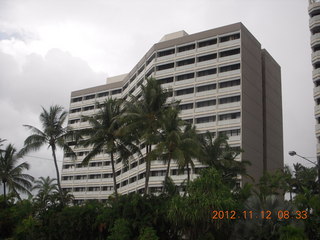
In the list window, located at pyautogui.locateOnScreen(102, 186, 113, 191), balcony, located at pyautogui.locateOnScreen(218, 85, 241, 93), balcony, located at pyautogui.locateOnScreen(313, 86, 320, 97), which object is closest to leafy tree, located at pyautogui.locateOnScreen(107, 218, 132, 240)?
balcony, located at pyautogui.locateOnScreen(313, 86, 320, 97)

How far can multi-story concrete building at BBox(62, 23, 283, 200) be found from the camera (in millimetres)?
66250

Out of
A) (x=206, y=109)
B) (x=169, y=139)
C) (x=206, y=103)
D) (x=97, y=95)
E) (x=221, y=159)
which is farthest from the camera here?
(x=97, y=95)

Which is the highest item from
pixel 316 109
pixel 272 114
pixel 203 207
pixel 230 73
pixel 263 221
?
pixel 230 73

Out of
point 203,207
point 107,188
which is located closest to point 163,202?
point 203,207

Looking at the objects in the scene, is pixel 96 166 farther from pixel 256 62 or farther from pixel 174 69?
pixel 256 62

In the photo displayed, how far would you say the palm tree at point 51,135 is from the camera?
1758 inches

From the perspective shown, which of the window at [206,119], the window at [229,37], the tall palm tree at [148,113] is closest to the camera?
the tall palm tree at [148,113]

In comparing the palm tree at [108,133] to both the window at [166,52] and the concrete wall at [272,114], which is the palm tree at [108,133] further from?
the concrete wall at [272,114]

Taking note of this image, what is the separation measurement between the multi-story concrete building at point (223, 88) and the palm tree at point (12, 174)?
20384 mm

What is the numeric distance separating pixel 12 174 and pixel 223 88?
3373 centimetres

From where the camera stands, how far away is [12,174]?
51969 millimetres

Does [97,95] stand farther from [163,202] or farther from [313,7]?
[163,202]

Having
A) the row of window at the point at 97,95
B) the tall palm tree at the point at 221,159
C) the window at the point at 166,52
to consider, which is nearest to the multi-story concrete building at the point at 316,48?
the tall palm tree at the point at 221,159

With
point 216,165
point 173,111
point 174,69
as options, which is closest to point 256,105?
point 174,69
